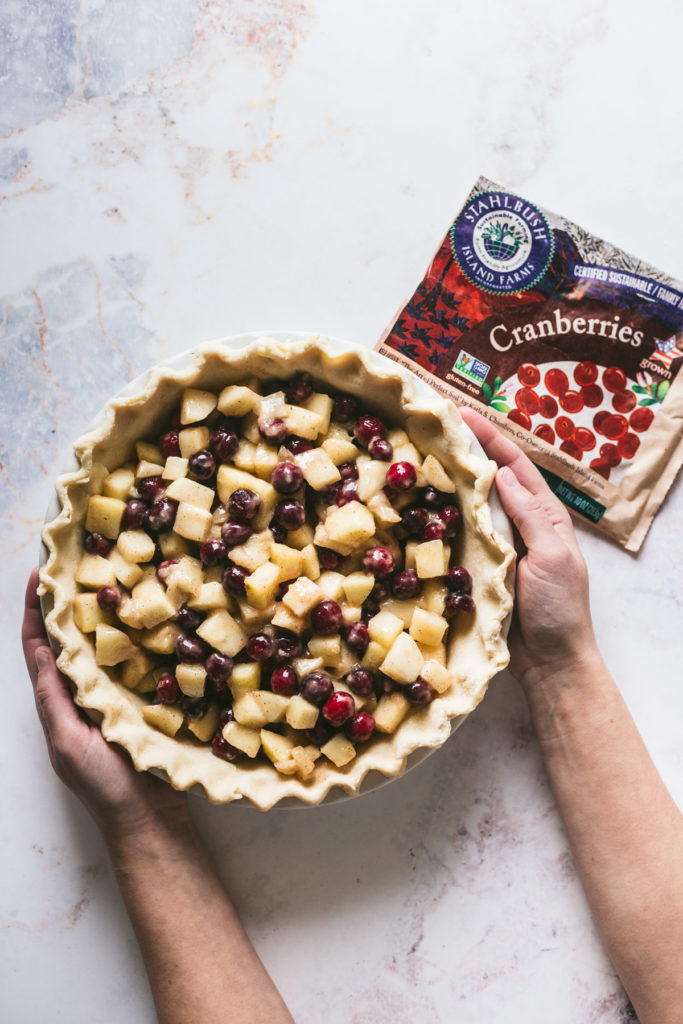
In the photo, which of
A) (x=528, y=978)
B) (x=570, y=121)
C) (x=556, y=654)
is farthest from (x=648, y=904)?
(x=570, y=121)

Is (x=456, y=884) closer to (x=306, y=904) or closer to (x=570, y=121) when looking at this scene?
(x=306, y=904)

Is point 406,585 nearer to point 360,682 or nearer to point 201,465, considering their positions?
point 360,682

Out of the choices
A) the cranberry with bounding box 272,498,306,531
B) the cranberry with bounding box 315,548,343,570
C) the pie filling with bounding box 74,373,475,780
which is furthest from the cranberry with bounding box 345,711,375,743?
the cranberry with bounding box 272,498,306,531

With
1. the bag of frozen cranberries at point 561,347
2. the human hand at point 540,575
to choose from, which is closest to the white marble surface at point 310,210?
the bag of frozen cranberries at point 561,347

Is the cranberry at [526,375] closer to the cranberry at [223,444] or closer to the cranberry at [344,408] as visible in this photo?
the cranberry at [344,408]

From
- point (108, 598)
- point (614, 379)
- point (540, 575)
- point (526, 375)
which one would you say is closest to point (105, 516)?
point (108, 598)

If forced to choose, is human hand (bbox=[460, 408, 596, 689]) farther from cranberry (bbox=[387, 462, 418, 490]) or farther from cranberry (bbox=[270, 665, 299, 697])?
cranberry (bbox=[270, 665, 299, 697])
